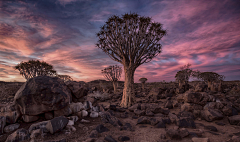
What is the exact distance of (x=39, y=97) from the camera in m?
5.50

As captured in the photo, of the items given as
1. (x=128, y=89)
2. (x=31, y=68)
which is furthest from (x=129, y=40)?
(x=31, y=68)

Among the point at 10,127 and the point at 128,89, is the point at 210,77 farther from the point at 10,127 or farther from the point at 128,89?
the point at 10,127

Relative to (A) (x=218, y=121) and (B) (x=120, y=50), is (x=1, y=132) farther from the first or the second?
(A) (x=218, y=121)

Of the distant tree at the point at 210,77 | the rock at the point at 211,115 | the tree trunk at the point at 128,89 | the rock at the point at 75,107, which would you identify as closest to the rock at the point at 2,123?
the rock at the point at 75,107

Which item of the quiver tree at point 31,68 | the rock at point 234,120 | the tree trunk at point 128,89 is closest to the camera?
the rock at point 234,120

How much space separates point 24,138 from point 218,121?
9.66 metres

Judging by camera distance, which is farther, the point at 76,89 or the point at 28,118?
the point at 76,89

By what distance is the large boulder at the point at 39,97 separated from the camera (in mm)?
5422

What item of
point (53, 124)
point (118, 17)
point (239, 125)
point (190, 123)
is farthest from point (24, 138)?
point (118, 17)

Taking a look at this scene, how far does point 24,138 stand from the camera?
451cm

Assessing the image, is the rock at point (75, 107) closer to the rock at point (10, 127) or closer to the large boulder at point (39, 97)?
the large boulder at point (39, 97)

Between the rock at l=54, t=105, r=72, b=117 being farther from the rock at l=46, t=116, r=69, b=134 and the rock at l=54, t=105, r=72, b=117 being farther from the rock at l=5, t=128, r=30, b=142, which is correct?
the rock at l=5, t=128, r=30, b=142

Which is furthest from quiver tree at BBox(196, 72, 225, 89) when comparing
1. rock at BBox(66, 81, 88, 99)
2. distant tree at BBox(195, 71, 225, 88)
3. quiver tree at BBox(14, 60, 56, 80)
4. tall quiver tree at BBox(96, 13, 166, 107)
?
quiver tree at BBox(14, 60, 56, 80)

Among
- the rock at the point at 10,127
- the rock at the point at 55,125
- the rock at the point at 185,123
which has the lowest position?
the rock at the point at 185,123
